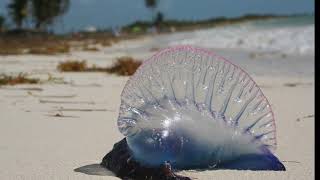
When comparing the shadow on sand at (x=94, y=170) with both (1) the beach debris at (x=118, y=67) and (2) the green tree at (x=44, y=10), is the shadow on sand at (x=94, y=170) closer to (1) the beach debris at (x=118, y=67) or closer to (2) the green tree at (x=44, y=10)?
(1) the beach debris at (x=118, y=67)

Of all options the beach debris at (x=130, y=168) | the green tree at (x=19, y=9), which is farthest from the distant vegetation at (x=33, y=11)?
the beach debris at (x=130, y=168)

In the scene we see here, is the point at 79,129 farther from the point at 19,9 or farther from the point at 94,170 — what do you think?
the point at 19,9

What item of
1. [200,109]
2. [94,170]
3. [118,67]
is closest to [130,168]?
[94,170]

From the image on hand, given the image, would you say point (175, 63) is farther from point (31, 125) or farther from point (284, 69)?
point (284, 69)

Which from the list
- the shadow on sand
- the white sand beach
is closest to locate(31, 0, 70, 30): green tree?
the white sand beach

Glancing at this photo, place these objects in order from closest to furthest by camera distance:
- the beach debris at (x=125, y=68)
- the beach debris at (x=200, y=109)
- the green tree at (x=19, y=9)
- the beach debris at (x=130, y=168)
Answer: the beach debris at (x=130, y=168)
the beach debris at (x=200, y=109)
the beach debris at (x=125, y=68)
the green tree at (x=19, y=9)

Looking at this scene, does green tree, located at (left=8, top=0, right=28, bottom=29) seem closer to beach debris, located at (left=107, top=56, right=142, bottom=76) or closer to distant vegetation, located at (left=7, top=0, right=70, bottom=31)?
distant vegetation, located at (left=7, top=0, right=70, bottom=31)

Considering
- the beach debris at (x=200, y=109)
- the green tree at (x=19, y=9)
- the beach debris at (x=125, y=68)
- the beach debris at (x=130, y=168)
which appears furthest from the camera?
the green tree at (x=19, y=9)

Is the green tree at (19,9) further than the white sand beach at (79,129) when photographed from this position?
Yes
